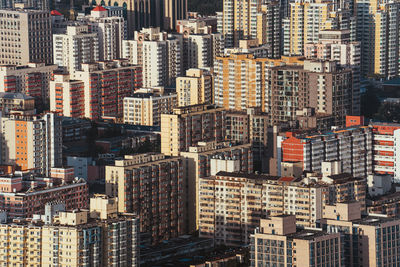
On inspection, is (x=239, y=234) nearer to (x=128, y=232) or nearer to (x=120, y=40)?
(x=128, y=232)

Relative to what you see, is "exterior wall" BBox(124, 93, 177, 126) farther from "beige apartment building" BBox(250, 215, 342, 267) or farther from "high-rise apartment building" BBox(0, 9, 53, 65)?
"beige apartment building" BBox(250, 215, 342, 267)

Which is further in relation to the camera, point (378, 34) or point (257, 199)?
point (378, 34)

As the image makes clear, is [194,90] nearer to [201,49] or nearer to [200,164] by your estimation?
[201,49]

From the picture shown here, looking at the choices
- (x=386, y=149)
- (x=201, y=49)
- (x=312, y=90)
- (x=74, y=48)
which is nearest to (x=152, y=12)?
(x=201, y=49)

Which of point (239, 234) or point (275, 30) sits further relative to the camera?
point (275, 30)

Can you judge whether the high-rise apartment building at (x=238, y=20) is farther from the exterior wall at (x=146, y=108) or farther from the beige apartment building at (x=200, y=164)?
the beige apartment building at (x=200, y=164)

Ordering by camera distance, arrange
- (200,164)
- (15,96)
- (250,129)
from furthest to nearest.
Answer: (15,96), (250,129), (200,164)

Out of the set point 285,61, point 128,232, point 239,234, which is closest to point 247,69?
point 285,61
